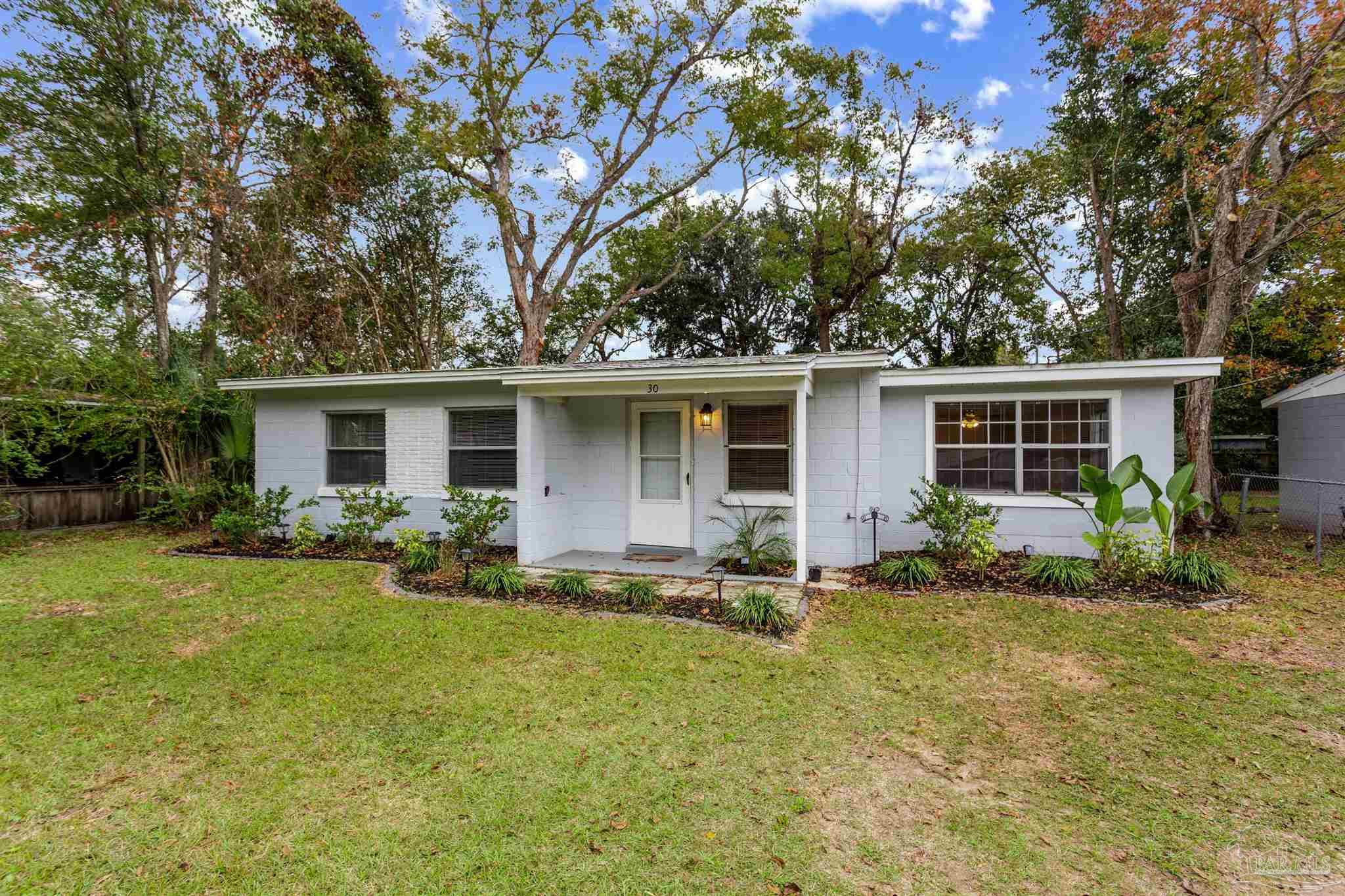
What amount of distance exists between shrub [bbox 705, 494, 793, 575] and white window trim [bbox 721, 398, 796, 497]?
0.28 ft

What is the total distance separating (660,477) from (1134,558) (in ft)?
18.6

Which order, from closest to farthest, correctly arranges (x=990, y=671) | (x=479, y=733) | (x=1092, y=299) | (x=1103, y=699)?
(x=479, y=733) → (x=1103, y=699) → (x=990, y=671) → (x=1092, y=299)

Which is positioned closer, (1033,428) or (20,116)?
(1033,428)

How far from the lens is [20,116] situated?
34.2 feet

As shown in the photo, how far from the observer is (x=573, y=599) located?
20.4 feet

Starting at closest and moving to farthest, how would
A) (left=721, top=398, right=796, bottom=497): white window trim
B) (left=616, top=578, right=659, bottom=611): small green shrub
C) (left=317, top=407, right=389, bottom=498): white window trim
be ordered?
(left=616, top=578, right=659, bottom=611): small green shrub
(left=721, top=398, right=796, bottom=497): white window trim
(left=317, top=407, right=389, bottom=498): white window trim

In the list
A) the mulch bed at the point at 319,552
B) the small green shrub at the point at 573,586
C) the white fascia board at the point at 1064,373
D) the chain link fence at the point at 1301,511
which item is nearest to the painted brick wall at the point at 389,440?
the mulch bed at the point at 319,552

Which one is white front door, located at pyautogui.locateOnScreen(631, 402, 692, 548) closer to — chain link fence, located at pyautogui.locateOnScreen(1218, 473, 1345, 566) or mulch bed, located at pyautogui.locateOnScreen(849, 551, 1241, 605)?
mulch bed, located at pyautogui.locateOnScreen(849, 551, 1241, 605)

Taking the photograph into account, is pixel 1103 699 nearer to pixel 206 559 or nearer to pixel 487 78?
pixel 206 559

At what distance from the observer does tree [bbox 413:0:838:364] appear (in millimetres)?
14297

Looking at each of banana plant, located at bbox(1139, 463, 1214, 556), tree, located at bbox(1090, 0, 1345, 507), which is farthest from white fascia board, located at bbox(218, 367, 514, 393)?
tree, located at bbox(1090, 0, 1345, 507)

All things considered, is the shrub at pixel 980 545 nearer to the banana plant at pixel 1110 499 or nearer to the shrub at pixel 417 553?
the banana plant at pixel 1110 499

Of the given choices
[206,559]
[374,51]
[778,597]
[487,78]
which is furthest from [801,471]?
[374,51]

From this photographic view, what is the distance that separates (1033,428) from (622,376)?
17.8 feet
